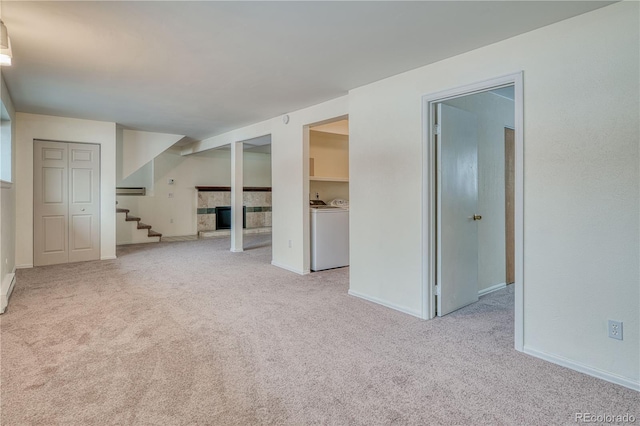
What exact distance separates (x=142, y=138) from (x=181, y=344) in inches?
215

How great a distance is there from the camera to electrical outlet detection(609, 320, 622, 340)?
6.61 feet

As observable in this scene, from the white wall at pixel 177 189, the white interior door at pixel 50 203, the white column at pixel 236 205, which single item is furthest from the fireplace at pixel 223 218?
the white interior door at pixel 50 203

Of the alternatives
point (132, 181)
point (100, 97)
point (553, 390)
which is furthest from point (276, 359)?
point (132, 181)

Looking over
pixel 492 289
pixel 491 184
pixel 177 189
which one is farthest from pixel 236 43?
pixel 177 189

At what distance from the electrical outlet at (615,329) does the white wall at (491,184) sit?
175cm

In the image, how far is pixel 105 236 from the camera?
586 centimetres

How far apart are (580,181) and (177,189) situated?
28.6 feet

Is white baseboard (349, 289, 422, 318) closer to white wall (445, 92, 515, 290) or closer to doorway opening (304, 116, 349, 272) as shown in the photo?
white wall (445, 92, 515, 290)

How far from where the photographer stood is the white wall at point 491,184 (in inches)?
149

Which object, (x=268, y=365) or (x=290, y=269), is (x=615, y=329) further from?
(x=290, y=269)

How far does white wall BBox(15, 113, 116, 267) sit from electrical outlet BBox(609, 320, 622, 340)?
6.66 m

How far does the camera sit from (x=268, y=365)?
220 cm

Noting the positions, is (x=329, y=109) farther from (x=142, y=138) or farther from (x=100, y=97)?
(x=142, y=138)

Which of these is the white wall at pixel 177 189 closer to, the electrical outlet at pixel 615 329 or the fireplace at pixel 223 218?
the fireplace at pixel 223 218
